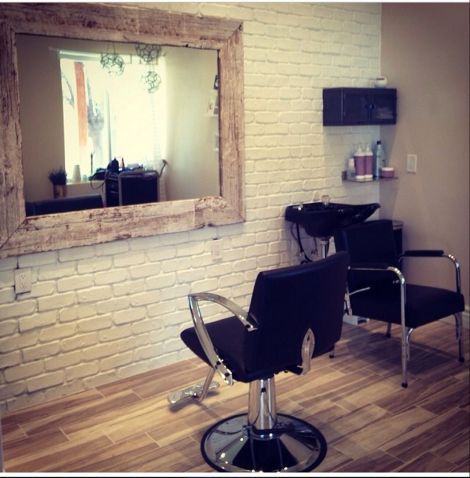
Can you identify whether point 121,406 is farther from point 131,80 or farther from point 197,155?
point 131,80

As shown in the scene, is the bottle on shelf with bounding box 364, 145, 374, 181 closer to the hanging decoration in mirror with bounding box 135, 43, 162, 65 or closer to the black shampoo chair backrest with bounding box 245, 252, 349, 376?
the hanging decoration in mirror with bounding box 135, 43, 162, 65

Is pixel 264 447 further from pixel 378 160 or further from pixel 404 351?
pixel 378 160

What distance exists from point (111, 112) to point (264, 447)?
156 cm

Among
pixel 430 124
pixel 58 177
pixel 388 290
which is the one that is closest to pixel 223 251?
pixel 388 290

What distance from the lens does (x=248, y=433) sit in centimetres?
227

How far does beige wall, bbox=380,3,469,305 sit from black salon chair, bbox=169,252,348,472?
1629mm

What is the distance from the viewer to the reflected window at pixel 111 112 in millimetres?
2527

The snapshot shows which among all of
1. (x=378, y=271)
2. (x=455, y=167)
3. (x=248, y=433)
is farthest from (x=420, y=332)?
(x=248, y=433)

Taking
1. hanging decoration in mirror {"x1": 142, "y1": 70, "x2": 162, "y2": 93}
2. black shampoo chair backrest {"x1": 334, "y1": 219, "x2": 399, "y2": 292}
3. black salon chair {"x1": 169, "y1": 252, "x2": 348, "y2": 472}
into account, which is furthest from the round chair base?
hanging decoration in mirror {"x1": 142, "y1": 70, "x2": 162, "y2": 93}

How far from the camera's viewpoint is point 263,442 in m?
2.22

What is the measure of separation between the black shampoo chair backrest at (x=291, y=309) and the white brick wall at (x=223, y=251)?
1.07 m

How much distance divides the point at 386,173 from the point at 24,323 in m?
2.32

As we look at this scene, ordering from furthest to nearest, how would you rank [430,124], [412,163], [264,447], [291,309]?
[412,163] < [430,124] < [264,447] < [291,309]

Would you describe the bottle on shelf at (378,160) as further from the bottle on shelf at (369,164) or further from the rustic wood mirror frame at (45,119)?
the rustic wood mirror frame at (45,119)
